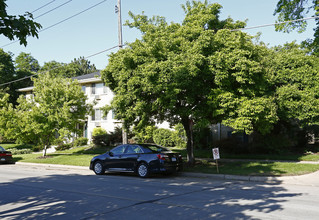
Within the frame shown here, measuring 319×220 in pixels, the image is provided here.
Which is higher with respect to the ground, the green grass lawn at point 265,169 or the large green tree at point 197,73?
the large green tree at point 197,73

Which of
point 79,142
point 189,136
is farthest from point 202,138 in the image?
point 79,142

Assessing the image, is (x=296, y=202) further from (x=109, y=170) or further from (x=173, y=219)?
(x=109, y=170)

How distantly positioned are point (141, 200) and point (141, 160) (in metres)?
5.22

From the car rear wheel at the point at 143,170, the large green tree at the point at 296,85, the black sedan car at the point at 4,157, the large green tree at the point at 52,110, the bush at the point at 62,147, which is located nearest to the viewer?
the car rear wheel at the point at 143,170

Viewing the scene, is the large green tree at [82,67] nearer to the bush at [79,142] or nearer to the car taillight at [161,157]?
the bush at [79,142]

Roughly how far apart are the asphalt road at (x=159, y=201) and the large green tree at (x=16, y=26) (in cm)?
396

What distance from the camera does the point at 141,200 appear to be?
8242 millimetres

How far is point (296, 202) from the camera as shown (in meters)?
7.85

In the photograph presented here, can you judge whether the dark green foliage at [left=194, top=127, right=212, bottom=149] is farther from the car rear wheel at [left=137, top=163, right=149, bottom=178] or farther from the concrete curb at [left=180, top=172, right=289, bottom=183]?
the car rear wheel at [left=137, top=163, right=149, bottom=178]

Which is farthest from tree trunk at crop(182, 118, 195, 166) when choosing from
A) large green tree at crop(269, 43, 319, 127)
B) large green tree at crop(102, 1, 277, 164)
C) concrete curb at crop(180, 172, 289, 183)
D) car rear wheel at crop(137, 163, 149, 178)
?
large green tree at crop(269, 43, 319, 127)

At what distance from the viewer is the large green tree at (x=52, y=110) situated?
2322cm

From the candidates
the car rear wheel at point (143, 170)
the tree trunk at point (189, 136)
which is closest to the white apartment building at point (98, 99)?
the tree trunk at point (189, 136)

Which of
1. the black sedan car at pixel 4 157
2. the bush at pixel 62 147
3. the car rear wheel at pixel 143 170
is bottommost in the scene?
the car rear wheel at pixel 143 170

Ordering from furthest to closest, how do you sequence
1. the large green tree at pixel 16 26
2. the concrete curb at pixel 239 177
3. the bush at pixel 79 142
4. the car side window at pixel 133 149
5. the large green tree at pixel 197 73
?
1. the bush at pixel 79 142
2. the car side window at pixel 133 149
3. the large green tree at pixel 197 73
4. the concrete curb at pixel 239 177
5. the large green tree at pixel 16 26
